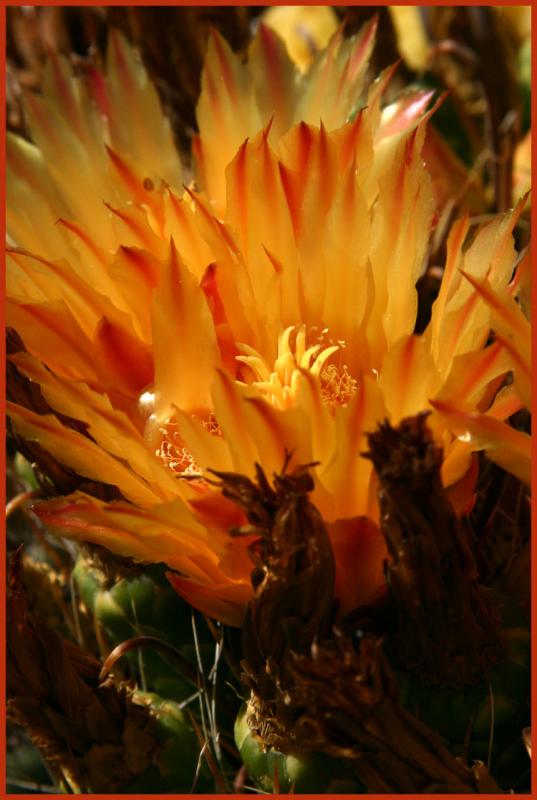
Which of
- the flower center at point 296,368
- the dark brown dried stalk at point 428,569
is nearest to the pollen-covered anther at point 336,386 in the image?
the flower center at point 296,368

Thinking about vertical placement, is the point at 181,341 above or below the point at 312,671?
above

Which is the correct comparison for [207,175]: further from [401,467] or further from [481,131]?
[481,131]

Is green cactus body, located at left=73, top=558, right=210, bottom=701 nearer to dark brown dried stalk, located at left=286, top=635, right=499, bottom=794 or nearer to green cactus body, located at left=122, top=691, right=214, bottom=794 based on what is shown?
green cactus body, located at left=122, top=691, right=214, bottom=794

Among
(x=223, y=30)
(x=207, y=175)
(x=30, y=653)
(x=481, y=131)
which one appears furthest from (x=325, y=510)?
(x=481, y=131)

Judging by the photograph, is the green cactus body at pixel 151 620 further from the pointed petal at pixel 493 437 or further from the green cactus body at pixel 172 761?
the pointed petal at pixel 493 437

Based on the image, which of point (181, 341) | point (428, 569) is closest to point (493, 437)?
point (428, 569)

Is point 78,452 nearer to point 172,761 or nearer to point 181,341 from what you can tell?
point 181,341
